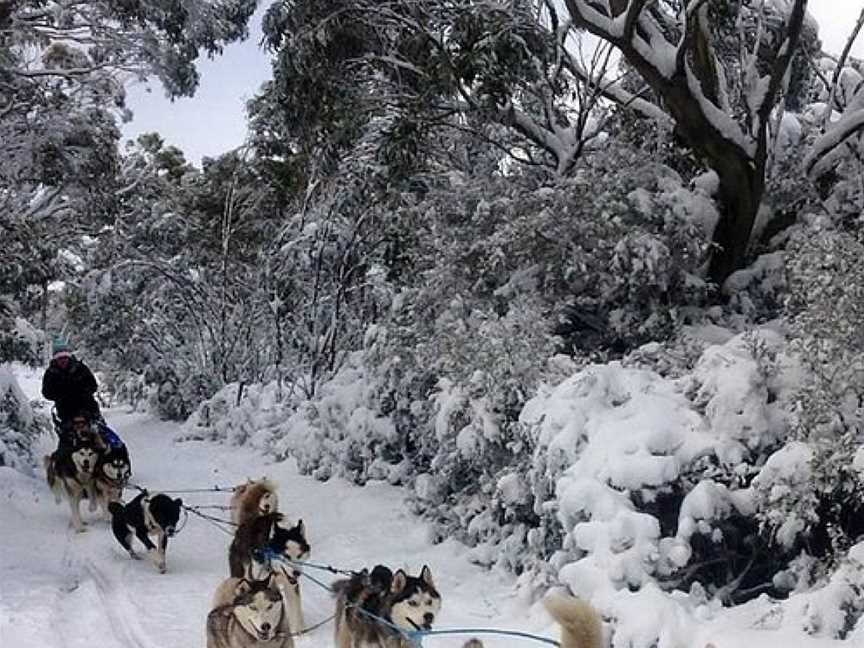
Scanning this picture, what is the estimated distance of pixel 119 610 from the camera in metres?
6.51

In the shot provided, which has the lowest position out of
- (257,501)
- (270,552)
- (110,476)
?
(270,552)

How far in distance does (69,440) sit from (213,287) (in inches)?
455

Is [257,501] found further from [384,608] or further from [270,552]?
[384,608]

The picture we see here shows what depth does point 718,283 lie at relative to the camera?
9500 millimetres

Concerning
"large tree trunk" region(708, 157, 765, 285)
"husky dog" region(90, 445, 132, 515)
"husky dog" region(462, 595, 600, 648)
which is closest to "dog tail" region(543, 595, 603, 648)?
"husky dog" region(462, 595, 600, 648)

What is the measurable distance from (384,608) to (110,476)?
517cm

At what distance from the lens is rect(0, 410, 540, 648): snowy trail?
20.0ft

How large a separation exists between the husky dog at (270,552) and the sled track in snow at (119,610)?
2.46 ft

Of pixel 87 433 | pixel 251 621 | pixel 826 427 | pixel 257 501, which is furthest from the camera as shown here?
pixel 87 433

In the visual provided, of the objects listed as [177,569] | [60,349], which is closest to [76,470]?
[177,569]

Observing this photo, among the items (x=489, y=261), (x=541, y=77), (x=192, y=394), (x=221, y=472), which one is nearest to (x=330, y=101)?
(x=541, y=77)

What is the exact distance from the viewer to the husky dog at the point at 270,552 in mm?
6211

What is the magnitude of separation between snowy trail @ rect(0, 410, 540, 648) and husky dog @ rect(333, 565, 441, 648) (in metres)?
0.67

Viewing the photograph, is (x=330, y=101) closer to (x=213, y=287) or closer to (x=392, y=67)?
(x=392, y=67)
